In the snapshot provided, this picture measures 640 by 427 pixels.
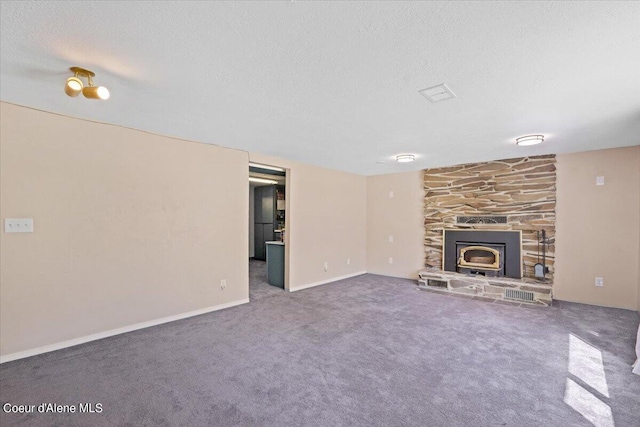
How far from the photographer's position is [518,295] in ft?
14.5

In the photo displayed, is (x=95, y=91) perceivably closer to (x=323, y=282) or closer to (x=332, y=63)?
(x=332, y=63)

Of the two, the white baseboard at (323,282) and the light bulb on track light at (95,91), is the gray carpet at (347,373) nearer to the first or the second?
the white baseboard at (323,282)

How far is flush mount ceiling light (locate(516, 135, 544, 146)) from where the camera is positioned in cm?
353

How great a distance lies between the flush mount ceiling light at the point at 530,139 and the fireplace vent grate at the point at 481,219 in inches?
68.6

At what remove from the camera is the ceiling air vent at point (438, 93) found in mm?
2235

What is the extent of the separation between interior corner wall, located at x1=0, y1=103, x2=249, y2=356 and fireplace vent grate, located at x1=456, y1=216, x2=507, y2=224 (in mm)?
4239

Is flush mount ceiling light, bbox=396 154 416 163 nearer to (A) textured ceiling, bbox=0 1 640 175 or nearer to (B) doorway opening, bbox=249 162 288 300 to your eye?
(A) textured ceiling, bbox=0 1 640 175

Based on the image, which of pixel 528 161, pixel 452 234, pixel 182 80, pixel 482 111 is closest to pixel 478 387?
pixel 482 111

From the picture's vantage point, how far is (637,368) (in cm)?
231

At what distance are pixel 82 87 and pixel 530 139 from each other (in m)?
4.64

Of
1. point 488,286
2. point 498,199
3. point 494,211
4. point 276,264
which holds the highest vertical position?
point 498,199

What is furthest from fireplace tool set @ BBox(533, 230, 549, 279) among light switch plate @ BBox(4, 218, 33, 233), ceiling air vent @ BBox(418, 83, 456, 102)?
light switch plate @ BBox(4, 218, 33, 233)

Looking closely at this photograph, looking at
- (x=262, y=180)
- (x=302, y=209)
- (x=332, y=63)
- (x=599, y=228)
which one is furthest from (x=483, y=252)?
(x=262, y=180)

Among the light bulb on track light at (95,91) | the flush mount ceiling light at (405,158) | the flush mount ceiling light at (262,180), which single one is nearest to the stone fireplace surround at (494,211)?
the flush mount ceiling light at (405,158)
